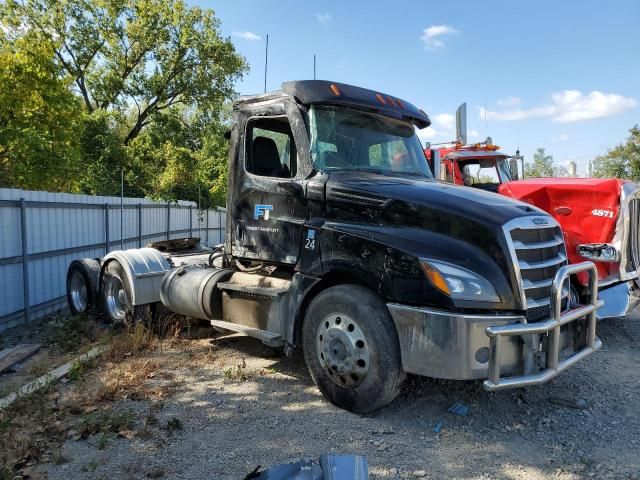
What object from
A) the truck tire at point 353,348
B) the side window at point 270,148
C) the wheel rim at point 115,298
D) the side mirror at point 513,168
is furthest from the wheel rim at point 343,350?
the side mirror at point 513,168

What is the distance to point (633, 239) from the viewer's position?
6.36 meters

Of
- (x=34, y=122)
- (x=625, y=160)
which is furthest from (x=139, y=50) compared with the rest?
(x=625, y=160)

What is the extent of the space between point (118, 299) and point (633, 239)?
6723 mm

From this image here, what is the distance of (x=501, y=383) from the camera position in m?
3.50

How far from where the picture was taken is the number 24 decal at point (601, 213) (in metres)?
6.16

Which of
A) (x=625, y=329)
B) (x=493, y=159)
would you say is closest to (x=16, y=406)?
(x=625, y=329)

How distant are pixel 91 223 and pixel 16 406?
6.52m

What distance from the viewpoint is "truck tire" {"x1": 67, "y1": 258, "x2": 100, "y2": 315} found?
7.49 meters

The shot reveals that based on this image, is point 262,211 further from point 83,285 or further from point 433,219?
point 83,285

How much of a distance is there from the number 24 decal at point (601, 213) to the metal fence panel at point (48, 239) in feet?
26.3

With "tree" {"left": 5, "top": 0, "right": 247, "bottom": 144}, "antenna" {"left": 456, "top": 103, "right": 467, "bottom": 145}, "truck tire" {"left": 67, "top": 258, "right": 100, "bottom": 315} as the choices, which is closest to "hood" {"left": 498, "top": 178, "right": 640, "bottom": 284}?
"antenna" {"left": 456, "top": 103, "right": 467, "bottom": 145}

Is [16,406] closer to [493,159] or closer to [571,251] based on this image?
[571,251]

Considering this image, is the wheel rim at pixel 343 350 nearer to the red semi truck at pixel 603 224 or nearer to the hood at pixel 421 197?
the hood at pixel 421 197

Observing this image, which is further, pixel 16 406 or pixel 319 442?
pixel 16 406
